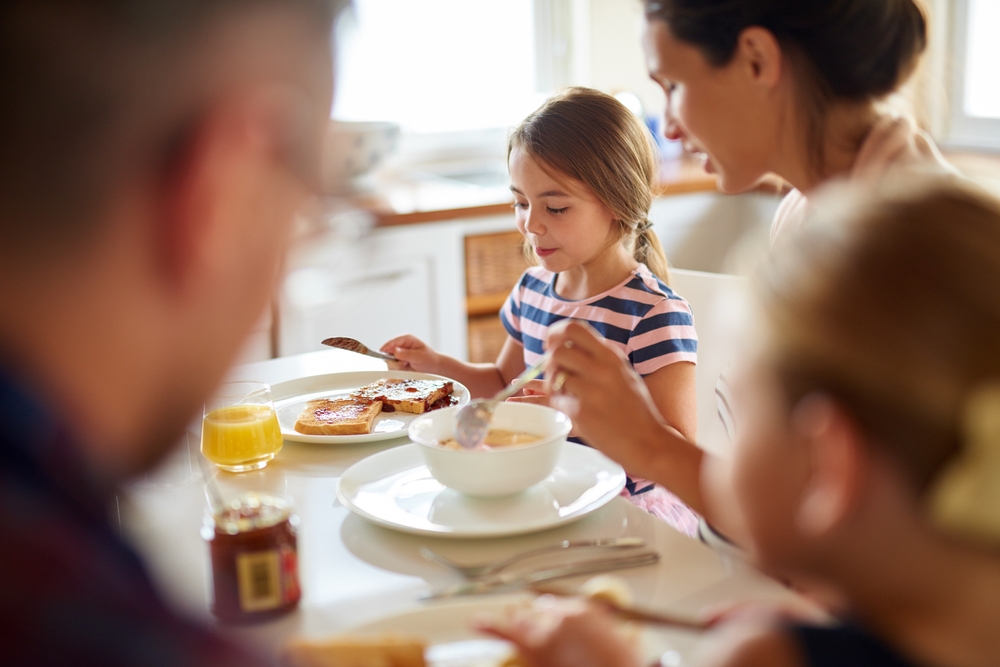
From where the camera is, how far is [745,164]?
139cm

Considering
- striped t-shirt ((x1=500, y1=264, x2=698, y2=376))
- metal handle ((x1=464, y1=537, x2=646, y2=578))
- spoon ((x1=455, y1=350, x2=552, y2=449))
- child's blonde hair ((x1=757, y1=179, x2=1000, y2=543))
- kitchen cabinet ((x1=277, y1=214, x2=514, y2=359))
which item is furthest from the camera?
kitchen cabinet ((x1=277, y1=214, x2=514, y2=359))

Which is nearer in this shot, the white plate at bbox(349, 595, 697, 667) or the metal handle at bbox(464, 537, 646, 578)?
the white plate at bbox(349, 595, 697, 667)

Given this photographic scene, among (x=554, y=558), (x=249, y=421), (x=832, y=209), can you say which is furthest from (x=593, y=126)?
(x=832, y=209)

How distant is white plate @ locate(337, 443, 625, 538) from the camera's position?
1065 mm

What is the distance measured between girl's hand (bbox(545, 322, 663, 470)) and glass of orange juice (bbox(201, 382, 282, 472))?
421 millimetres

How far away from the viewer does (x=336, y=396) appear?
1.62m

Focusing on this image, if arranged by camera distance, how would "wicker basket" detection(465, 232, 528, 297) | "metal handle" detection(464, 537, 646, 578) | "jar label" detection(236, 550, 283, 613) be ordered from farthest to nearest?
"wicker basket" detection(465, 232, 528, 297) → "metal handle" detection(464, 537, 646, 578) → "jar label" detection(236, 550, 283, 613)

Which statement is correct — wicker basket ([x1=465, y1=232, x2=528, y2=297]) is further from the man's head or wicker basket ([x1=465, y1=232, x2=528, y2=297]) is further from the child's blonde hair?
the man's head

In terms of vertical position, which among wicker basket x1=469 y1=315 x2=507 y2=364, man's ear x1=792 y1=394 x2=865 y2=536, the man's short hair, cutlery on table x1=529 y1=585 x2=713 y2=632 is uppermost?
the man's short hair

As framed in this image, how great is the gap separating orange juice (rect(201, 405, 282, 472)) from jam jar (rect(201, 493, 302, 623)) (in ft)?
1.25

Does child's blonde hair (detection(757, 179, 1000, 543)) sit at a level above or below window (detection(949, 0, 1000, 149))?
below

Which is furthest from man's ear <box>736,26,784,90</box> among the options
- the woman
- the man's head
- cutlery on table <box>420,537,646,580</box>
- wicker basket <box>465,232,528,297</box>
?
wicker basket <box>465,232,528,297</box>

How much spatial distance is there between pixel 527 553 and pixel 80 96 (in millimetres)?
715

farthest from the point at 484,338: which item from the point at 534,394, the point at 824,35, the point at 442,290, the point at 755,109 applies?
the point at 824,35
